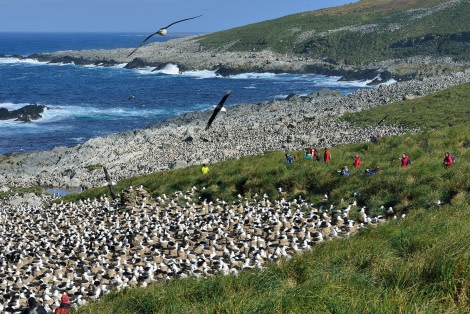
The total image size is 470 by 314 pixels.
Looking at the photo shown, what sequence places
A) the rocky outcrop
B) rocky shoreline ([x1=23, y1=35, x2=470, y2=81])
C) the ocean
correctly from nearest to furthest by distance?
the ocean → the rocky outcrop → rocky shoreline ([x1=23, y1=35, x2=470, y2=81])

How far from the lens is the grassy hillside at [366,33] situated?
4291 inches

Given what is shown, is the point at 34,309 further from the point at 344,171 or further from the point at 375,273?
the point at 344,171

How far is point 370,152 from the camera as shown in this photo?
22.1 meters

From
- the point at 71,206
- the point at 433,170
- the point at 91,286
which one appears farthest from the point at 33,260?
the point at 433,170

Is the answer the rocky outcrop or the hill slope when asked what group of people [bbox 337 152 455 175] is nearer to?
the rocky outcrop

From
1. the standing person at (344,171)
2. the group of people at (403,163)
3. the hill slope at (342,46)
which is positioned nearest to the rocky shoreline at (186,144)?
the group of people at (403,163)

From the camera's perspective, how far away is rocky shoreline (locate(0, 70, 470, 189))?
36.8 m

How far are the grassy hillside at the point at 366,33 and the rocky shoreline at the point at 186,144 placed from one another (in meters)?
54.3

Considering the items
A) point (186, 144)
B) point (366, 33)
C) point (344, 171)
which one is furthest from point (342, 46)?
point (344, 171)

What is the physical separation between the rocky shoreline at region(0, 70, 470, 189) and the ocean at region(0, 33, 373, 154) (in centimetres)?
728

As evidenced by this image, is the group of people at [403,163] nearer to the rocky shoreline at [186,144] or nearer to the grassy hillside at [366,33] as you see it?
the rocky shoreline at [186,144]

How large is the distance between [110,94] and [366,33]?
73852 mm

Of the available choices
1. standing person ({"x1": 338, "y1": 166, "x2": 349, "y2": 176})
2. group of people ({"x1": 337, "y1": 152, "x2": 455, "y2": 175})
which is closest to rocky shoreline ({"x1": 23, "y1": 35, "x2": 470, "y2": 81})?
group of people ({"x1": 337, "y1": 152, "x2": 455, "y2": 175})

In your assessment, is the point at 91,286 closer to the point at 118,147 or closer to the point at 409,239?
the point at 409,239
